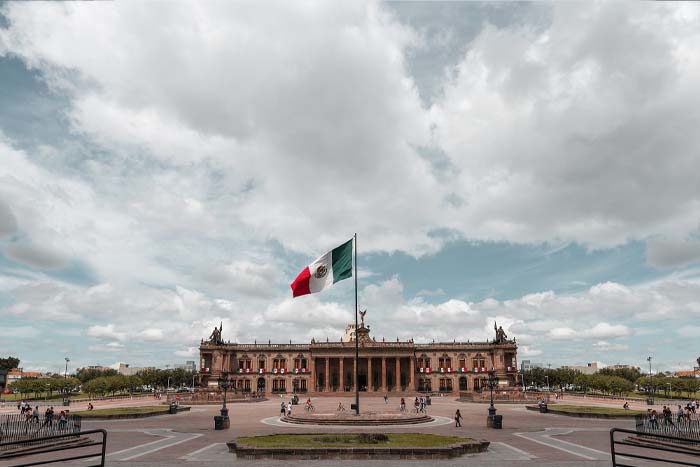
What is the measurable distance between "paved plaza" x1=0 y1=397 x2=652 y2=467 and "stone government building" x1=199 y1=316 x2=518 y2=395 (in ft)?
226

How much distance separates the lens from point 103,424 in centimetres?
4012

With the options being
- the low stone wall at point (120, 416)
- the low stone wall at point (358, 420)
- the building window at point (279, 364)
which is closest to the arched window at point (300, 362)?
the building window at point (279, 364)

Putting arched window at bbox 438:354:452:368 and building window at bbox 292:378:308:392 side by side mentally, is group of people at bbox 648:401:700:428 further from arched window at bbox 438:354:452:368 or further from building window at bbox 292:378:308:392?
building window at bbox 292:378:308:392

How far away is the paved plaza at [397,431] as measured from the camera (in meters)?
21.3

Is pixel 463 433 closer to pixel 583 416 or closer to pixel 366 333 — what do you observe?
pixel 583 416

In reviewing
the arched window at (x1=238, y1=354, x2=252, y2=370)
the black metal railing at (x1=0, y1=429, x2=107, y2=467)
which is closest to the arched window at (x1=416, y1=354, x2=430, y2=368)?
the arched window at (x1=238, y1=354, x2=252, y2=370)

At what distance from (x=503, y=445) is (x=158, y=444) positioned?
A: 62.2 feet

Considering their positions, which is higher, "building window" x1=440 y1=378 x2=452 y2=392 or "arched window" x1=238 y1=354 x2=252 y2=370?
"arched window" x1=238 y1=354 x2=252 y2=370

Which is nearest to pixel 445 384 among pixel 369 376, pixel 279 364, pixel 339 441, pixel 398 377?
pixel 398 377

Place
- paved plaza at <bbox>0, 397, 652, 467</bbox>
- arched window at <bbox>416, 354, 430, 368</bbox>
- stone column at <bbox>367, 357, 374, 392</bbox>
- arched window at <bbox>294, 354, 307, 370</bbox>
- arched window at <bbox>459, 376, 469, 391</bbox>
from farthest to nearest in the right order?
arched window at <bbox>294, 354, 307, 370</bbox> < arched window at <bbox>416, 354, 430, 368</bbox> < arched window at <bbox>459, 376, 469, 391</bbox> < stone column at <bbox>367, 357, 374, 392</bbox> < paved plaza at <bbox>0, 397, 652, 467</bbox>

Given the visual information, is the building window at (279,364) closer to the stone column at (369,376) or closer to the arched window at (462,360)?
the stone column at (369,376)

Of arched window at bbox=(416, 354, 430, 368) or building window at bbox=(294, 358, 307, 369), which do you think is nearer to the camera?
arched window at bbox=(416, 354, 430, 368)

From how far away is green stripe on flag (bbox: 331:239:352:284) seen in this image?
35.8 metres

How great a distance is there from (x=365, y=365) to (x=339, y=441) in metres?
95.0
